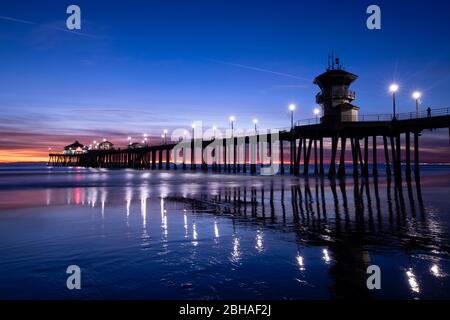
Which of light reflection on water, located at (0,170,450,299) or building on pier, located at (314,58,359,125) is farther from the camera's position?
building on pier, located at (314,58,359,125)

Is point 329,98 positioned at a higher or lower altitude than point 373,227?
higher

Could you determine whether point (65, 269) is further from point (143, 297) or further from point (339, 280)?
point (339, 280)

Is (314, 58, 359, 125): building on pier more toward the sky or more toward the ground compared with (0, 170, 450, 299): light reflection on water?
more toward the sky

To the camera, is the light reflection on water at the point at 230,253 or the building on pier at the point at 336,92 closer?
the light reflection on water at the point at 230,253

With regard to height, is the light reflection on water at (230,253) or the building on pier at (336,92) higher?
the building on pier at (336,92)

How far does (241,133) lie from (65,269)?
172ft

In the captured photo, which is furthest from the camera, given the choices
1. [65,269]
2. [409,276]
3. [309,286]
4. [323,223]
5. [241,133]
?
[241,133]

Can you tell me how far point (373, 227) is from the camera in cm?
948

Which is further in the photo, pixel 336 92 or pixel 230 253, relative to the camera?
pixel 336 92

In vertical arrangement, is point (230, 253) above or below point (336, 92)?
below

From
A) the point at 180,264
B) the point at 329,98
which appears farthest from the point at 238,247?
the point at 329,98
